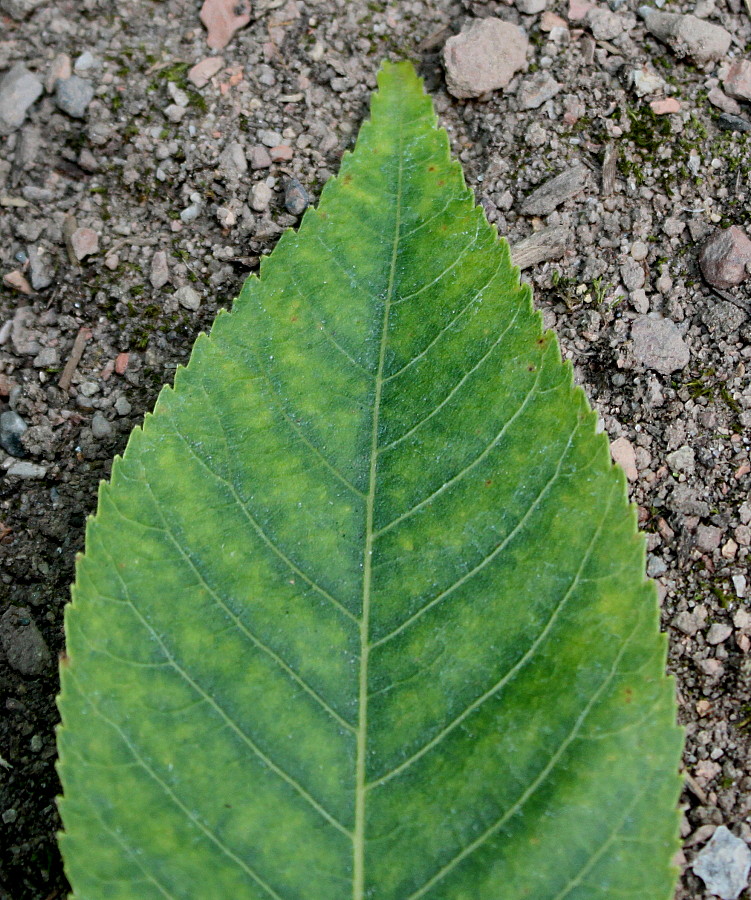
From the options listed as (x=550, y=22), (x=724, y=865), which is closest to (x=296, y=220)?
(x=550, y=22)

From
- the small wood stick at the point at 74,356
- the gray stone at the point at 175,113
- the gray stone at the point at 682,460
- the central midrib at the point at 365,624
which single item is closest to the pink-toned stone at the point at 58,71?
the gray stone at the point at 175,113

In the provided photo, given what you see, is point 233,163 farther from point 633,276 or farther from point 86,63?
point 633,276

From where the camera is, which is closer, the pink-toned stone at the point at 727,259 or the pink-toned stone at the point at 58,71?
the pink-toned stone at the point at 727,259

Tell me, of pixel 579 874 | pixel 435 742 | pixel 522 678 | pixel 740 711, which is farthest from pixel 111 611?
pixel 740 711

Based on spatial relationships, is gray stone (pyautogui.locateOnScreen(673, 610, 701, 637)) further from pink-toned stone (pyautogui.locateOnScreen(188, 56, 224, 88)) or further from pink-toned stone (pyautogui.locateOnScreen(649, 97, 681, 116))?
pink-toned stone (pyautogui.locateOnScreen(188, 56, 224, 88))

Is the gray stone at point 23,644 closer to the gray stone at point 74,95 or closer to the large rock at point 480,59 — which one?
the gray stone at point 74,95

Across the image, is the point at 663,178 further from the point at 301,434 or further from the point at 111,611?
the point at 111,611

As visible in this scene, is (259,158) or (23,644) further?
(259,158)
